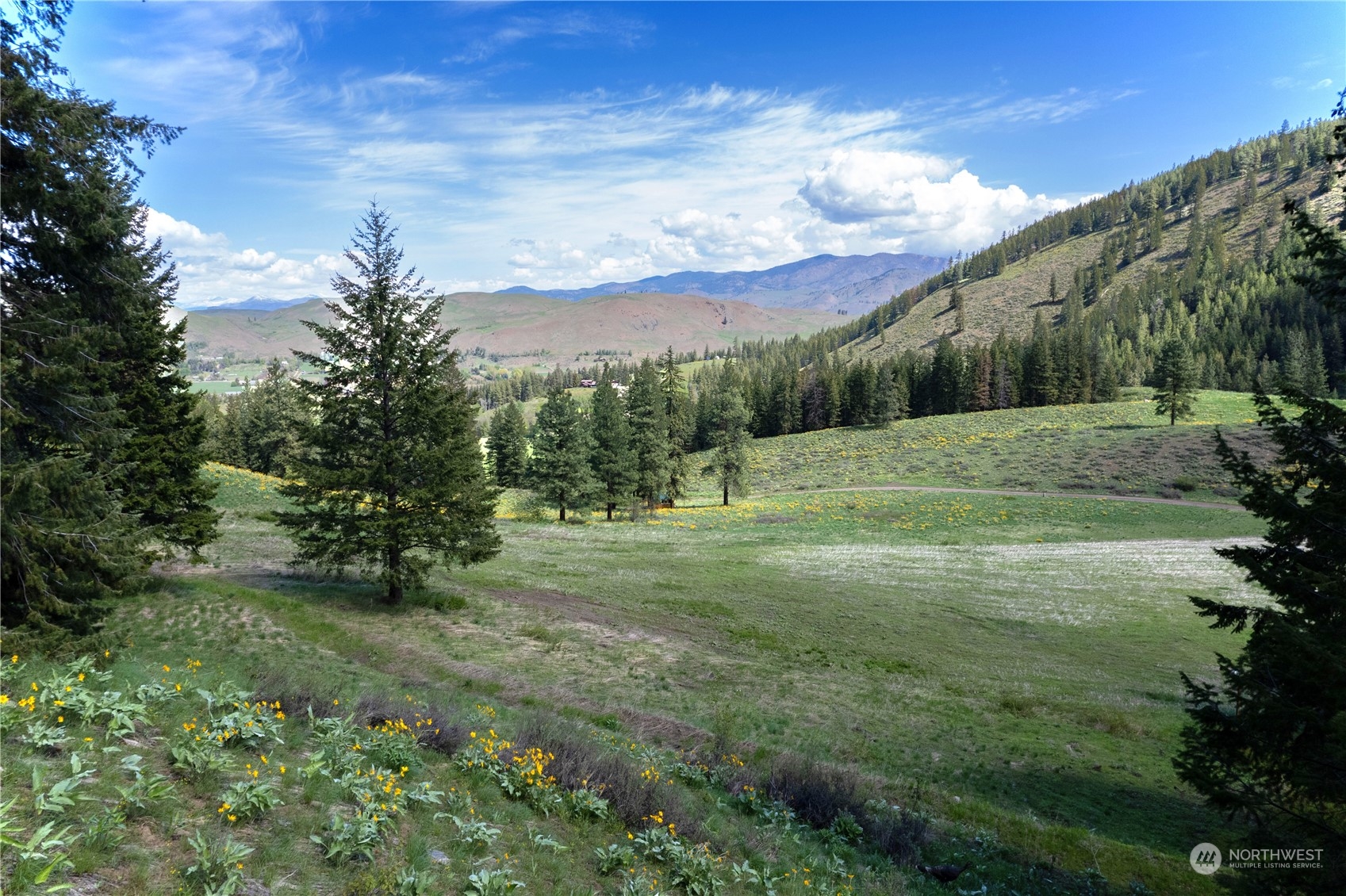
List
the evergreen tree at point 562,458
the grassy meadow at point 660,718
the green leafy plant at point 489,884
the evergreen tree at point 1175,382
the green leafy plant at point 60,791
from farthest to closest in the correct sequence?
the evergreen tree at point 1175,382 → the evergreen tree at point 562,458 → the grassy meadow at point 660,718 → the green leafy plant at point 489,884 → the green leafy plant at point 60,791

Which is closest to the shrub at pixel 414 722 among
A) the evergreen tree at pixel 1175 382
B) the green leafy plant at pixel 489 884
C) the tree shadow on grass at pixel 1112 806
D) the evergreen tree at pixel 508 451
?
the green leafy plant at pixel 489 884

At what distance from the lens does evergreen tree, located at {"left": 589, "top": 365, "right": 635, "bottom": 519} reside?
189 ft

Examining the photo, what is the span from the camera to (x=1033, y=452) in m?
73.9

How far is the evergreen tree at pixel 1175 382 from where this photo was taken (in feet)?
248

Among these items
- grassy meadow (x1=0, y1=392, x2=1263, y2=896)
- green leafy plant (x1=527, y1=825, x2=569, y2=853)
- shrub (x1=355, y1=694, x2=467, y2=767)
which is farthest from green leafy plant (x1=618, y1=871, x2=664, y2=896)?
shrub (x1=355, y1=694, x2=467, y2=767)

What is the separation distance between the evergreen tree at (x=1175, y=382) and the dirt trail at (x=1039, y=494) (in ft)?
86.3

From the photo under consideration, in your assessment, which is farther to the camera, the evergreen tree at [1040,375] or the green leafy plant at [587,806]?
the evergreen tree at [1040,375]

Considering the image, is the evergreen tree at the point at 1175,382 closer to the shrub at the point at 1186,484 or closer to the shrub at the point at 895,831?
the shrub at the point at 1186,484

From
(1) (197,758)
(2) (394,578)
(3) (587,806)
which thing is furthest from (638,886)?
(2) (394,578)

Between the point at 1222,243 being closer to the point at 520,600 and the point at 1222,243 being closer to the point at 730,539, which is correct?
the point at 730,539

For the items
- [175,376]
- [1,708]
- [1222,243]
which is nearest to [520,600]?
[175,376]

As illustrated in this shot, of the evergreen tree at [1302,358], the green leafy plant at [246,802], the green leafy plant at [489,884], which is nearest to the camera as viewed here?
the green leafy plant at [489,884]

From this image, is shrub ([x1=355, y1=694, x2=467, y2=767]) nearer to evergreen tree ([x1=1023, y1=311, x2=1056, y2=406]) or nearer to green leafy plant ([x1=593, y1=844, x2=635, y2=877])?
green leafy plant ([x1=593, y1=844, x2=635, y2=877])

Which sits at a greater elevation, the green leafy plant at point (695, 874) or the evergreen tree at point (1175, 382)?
the evergreen tree at point (1175, 382)
